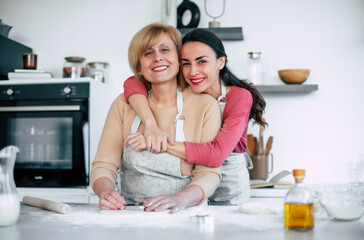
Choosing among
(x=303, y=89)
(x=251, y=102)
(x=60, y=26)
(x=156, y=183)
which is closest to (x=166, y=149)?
(x=156, y=183)

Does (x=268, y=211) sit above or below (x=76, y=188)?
above

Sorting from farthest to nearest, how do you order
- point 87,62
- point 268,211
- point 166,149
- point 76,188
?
1. point 87,62
2. point 76,188
3. point 166,149
4. point 268,211

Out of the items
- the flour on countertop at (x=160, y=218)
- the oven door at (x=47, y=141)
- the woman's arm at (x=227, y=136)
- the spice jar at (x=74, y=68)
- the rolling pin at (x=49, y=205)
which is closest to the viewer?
the flour on countertop at (x=160, y=218)

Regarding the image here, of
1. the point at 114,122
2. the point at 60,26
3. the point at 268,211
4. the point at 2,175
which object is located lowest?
the point at 268,211

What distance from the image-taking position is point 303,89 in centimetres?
288

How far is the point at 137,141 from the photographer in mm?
1612

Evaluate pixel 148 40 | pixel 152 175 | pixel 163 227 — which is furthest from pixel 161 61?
pixel 163 227

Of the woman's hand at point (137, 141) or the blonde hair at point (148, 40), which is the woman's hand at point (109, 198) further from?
the blonde hair at point (148, 40)

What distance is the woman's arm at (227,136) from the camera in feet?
5.24

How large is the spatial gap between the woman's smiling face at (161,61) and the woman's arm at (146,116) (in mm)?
73

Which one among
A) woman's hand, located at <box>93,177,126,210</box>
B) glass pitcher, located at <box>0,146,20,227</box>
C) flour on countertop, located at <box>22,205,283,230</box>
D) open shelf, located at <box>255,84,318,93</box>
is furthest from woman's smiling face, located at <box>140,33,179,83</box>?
open shelf, located at <box>255,84,318,93</box>

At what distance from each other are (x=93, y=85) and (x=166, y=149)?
125 centimetres

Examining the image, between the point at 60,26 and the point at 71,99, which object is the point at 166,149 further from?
the point at 60,26

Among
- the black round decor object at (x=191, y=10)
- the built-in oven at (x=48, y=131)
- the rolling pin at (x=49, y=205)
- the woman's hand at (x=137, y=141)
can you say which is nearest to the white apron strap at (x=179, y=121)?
the woman's hand at (x=137, y=141)
